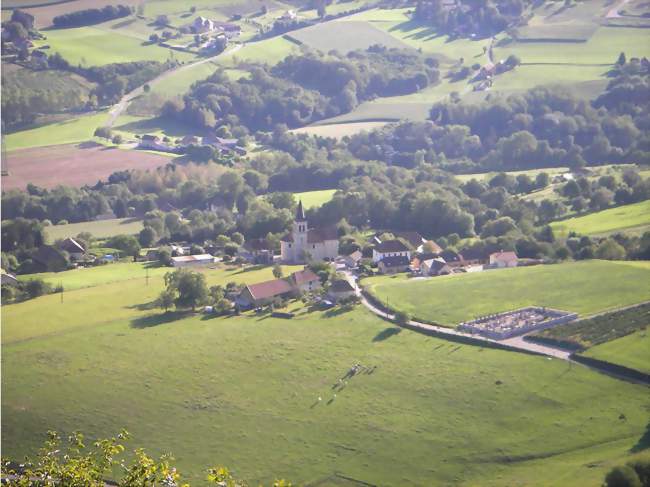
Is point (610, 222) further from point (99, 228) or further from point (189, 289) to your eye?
point (99, 228)

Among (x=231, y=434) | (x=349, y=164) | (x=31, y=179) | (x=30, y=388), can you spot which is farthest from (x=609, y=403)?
(x=31, y=179)

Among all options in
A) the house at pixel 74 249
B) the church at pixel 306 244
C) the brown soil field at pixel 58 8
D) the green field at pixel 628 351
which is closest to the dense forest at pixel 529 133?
the church at pixel 306 244

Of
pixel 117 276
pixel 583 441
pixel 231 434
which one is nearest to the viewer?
pixel 583 441

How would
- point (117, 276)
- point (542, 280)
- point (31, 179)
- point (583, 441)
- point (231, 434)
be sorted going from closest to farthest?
1. point (583, 441)
2. point (231, 434)
3. point (542, 280)
4. point (117, 276)
5. point (31, 179)

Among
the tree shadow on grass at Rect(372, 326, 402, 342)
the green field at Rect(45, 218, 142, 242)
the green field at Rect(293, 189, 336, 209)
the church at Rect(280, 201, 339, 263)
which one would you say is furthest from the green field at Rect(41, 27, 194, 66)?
the tree shadow on grass at Rect(372, 326, 402, 342)

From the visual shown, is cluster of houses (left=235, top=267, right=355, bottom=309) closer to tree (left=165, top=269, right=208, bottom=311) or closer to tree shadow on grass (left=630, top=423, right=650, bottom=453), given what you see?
tree (left=165, top=269, right=208, bottom=311)

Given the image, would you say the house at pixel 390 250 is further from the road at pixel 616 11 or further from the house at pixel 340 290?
the road at pixel 616 11

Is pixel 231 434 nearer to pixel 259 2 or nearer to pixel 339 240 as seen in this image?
pixel 339 240
